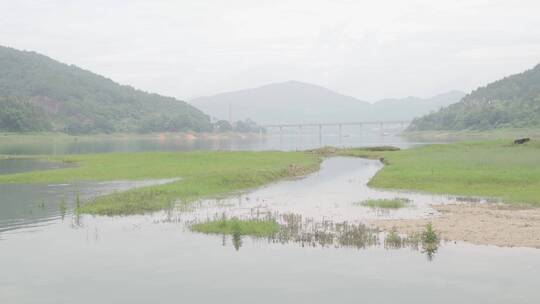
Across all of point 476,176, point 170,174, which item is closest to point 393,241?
point 476,176

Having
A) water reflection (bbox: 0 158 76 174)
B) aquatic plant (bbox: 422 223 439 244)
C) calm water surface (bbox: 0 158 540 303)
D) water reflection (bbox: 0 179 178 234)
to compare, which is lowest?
calm water surface (bbox: 0 158 540 303)

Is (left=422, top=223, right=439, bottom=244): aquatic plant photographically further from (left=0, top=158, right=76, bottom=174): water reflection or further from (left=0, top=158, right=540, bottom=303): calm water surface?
(left=0, top=158, right=76, bottom=174): water reflection

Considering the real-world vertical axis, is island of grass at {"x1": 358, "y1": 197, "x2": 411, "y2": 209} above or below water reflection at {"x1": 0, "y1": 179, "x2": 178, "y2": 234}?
below

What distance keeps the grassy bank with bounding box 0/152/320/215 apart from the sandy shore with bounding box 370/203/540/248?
1451 centimetres

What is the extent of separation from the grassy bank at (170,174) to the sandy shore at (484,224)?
1451 centimetres

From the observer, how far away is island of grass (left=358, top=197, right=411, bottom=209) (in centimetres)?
3171

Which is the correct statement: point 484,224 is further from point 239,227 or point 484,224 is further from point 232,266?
point 232,266

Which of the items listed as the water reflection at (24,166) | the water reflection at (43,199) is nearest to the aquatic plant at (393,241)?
the water reflection at (43,199)

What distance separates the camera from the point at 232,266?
19469 millimetres

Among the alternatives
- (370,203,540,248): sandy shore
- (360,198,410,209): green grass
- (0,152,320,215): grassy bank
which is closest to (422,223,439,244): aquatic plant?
(370,203,540,248): sandy shore

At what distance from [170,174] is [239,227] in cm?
2671

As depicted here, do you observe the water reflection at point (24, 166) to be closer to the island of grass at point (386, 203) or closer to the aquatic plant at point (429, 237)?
the island of grass at point (386, 203)

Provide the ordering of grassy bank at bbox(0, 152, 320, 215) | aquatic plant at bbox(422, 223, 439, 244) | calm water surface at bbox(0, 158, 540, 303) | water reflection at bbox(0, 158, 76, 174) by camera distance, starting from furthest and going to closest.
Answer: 1. water reflection at bbox(0, 158, 76, 174)
2. grassy bank at bbox(0, 152, 320, 215)
3. aquatic plant at bbox(422, 223, 439, 244)
4. calm water surface at bbox(0, 158, 540, 303)

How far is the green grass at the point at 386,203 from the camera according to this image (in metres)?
31.7
